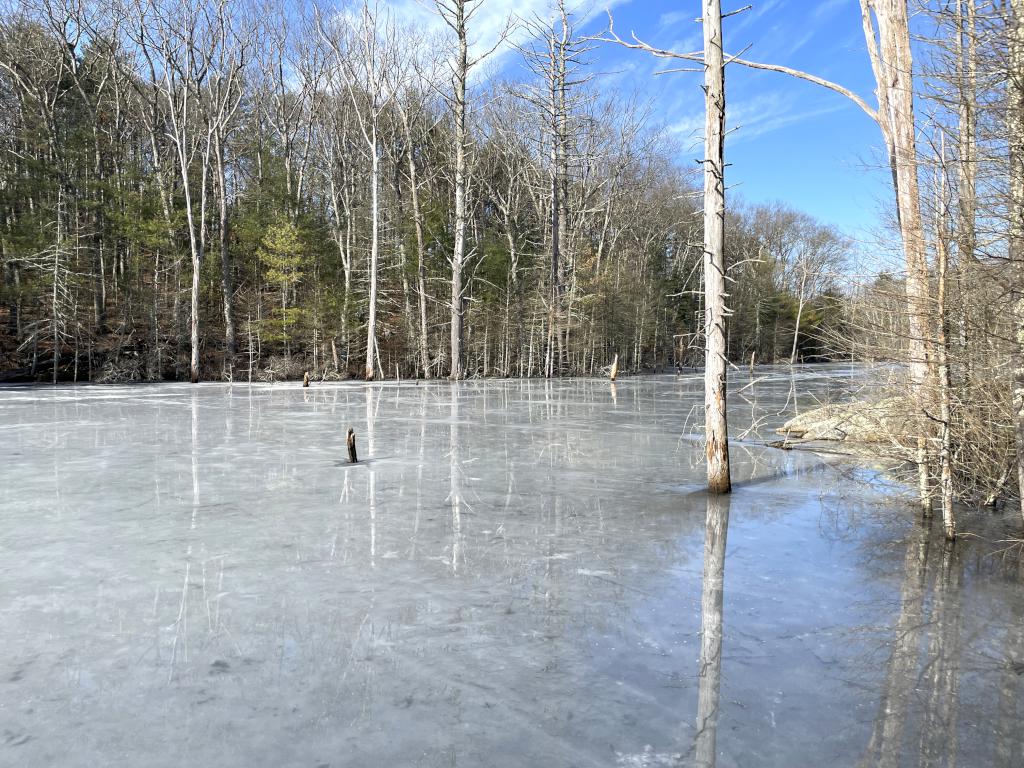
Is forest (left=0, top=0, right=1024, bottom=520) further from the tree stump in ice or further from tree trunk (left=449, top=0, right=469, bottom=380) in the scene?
the tree stump in ice

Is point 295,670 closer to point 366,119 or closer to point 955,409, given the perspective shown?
point 955,409

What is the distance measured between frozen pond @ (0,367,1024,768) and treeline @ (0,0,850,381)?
1953 centimetres

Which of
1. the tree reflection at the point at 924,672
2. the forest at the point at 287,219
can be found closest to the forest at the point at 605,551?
the tree reflection at the point at 924,672

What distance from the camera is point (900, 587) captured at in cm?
492

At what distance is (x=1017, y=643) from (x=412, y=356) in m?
31.3

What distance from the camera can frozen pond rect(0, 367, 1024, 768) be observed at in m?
2.92

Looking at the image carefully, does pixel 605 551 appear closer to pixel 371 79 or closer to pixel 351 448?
pixel 351 448

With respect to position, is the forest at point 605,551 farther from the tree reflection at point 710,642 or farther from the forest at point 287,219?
the forest at point 287,219

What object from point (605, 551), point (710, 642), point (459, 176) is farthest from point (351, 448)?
point (459, 176)

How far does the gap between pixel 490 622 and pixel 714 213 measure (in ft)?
16.3

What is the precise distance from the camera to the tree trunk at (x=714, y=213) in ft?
24.1

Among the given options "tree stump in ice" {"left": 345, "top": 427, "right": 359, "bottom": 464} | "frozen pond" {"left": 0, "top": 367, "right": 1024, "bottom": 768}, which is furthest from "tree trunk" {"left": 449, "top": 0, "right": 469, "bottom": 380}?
"frozen pond" {"left": 0, "top": 367, "right": 1024, "bottom": 768}

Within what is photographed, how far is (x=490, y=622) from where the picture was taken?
4.20m

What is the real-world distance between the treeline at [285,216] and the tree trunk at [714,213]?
705 inches
